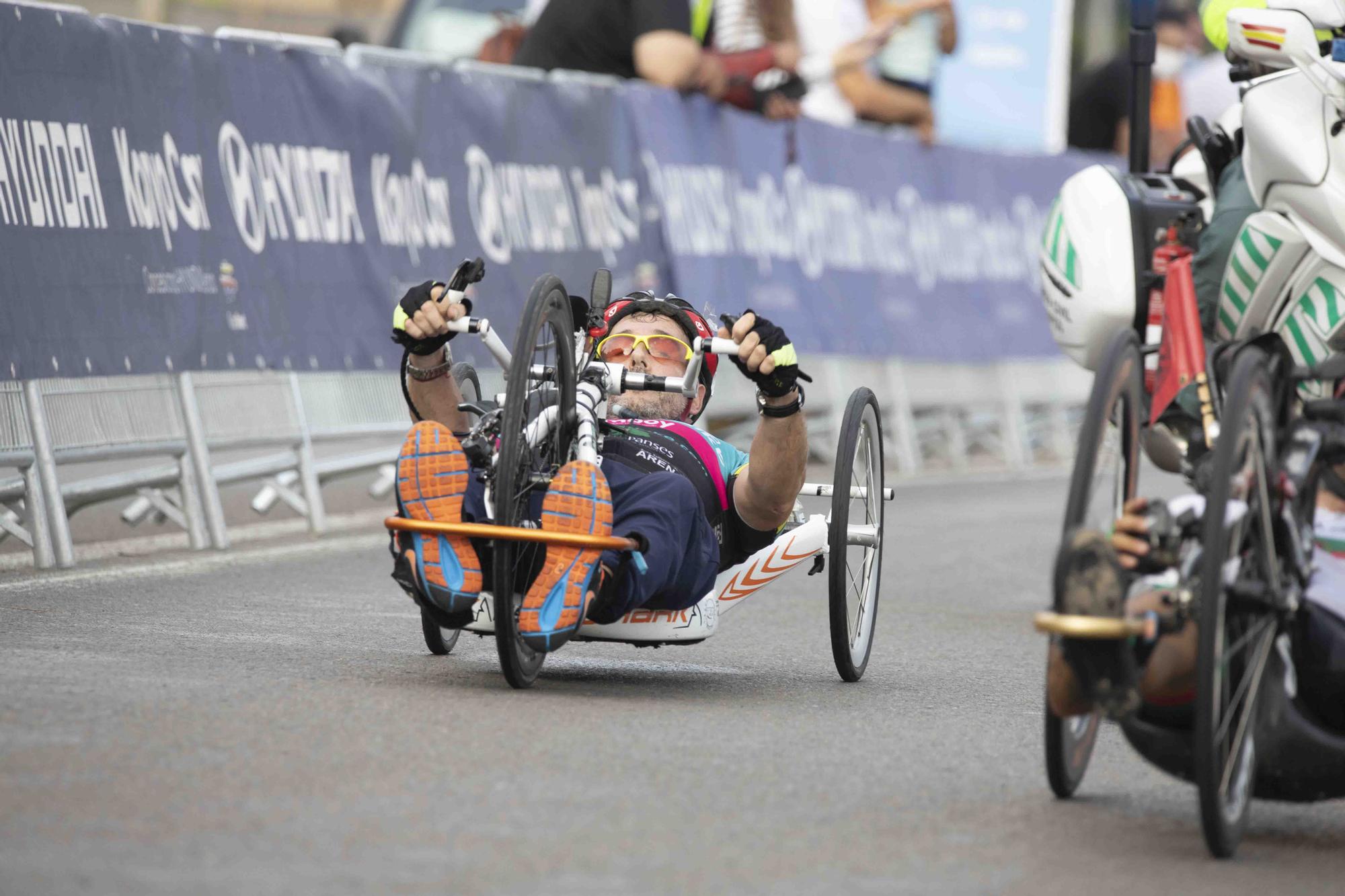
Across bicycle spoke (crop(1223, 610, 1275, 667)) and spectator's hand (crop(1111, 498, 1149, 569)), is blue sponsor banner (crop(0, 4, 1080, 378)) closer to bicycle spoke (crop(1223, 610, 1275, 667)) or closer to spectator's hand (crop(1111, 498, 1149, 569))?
spectator's hand (crop(1111, 498, 1149, 569))

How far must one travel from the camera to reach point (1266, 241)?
25.3 ft

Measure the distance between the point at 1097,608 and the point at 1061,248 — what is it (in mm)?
4347

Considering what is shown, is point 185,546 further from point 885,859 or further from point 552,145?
point 885,859

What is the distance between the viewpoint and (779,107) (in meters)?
14.9

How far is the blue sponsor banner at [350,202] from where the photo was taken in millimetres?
8719

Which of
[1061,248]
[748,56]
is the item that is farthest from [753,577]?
[748,56]

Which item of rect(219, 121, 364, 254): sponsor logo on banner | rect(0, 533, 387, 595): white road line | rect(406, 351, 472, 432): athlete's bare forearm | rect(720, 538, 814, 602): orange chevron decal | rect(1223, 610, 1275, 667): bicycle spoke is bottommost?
rect(0, 533, 387, 595): white road line

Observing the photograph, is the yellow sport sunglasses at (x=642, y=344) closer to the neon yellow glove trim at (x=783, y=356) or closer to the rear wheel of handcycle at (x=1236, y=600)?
the neon yellow glove trim at (x=783, y=356)

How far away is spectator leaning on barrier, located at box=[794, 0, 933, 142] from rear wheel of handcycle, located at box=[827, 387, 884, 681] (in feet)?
29.4

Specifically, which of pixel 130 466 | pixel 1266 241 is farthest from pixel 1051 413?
pixel 1266 241

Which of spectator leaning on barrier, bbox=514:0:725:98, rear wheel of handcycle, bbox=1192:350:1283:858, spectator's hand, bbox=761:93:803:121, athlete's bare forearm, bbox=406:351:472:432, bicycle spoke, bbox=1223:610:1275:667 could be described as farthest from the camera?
spectator's hand, bbox=761:93:803:121

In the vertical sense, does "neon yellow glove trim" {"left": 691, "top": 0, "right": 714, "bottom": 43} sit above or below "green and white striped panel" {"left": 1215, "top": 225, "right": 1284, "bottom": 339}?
above

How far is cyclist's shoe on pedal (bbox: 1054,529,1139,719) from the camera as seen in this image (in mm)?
4391

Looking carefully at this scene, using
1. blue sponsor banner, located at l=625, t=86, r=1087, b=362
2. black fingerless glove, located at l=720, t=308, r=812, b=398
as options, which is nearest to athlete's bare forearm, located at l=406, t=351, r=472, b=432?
black fingerless glove, located at l=720, t=308, r=812, b=398
